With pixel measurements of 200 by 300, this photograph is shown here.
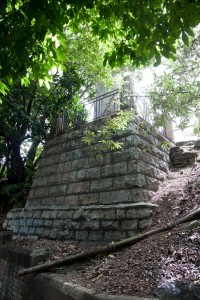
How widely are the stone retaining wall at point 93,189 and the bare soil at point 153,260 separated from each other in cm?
43

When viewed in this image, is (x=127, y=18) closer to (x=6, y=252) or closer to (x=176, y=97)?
(x=176, y=97)

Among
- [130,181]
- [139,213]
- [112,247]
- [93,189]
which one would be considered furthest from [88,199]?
[112,247]

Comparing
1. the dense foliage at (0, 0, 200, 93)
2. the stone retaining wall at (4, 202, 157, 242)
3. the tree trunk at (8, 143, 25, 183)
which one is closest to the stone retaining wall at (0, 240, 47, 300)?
the stone retaining wall at (4, 202, 157, 242)

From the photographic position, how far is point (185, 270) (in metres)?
3.14

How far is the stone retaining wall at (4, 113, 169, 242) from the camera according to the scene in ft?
17.7

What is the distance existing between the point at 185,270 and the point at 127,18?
2.86 meters

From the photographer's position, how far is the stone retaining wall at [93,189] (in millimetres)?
5391

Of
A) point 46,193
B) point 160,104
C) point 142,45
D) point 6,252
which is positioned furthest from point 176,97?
point 6,252

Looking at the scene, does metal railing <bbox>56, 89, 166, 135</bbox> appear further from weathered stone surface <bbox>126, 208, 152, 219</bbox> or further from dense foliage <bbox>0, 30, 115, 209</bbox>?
weathered stone surface <bbox>126, 208, 152, 219</bbox>

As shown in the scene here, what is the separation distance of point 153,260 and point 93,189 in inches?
117

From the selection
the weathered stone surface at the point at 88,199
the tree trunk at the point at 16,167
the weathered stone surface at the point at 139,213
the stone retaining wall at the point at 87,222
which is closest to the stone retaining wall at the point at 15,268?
the stone retaining wall at the point at 87,222

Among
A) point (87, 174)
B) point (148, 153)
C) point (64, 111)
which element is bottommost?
point (87, 174)

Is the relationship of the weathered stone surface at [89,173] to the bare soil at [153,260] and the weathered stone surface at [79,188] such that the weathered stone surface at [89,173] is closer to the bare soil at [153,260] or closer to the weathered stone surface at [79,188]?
the weathered stone surface at [79,188]

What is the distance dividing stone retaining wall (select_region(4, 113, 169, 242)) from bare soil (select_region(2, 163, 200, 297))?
0.43m
